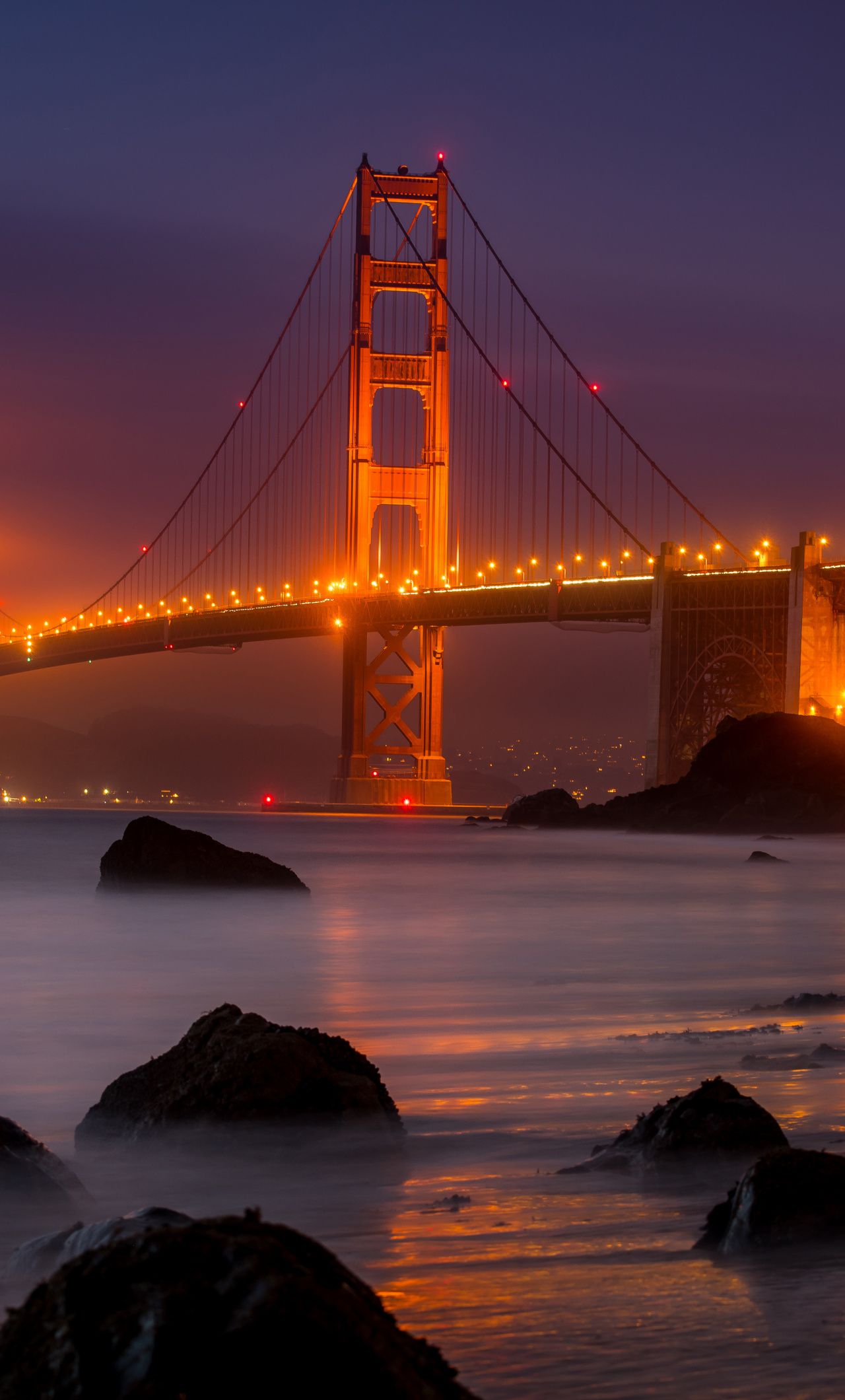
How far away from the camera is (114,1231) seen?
228 cm

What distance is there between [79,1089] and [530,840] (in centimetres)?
3334

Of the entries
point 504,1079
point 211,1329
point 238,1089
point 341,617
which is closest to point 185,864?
point 504,1079

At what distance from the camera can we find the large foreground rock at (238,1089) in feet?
14.9

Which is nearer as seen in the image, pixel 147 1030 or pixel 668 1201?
pixel 668 1201

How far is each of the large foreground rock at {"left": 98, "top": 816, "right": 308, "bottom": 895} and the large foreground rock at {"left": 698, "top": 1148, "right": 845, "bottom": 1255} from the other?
428 inches

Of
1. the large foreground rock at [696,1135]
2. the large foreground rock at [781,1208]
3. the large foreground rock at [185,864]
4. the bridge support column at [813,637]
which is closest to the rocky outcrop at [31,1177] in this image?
the large foreground rock at [696,1135]

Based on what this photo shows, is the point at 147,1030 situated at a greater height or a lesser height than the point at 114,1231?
lesser

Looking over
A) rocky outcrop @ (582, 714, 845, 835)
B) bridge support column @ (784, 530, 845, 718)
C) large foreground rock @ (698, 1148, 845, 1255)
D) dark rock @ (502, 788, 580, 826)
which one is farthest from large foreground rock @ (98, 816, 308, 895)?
dark rock @ (502, 788, 580, 826)

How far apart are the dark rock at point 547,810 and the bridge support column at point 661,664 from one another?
2.60 metres

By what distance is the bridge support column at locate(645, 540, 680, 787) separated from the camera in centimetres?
4431

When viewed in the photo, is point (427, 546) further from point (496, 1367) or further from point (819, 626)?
point (496, 1367)

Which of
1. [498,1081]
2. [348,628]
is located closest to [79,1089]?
[498,1081]

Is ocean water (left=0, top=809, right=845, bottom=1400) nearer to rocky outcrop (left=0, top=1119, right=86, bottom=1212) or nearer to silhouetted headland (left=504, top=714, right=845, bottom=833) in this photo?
rocky outcrop (left=0, top=1119, right=86, bottom=1212)

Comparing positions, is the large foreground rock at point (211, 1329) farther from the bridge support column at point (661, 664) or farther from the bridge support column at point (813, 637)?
the bridge support column at point (661, 664)
